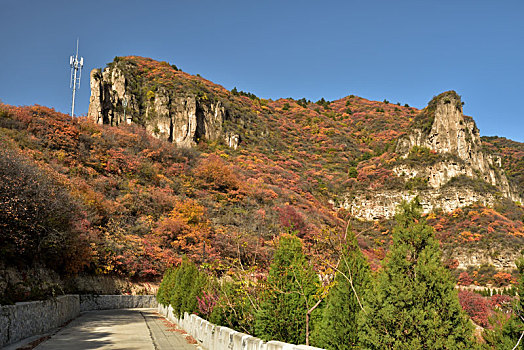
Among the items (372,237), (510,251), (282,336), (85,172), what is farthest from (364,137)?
(282,336)

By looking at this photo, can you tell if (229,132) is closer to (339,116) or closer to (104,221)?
(104,221)

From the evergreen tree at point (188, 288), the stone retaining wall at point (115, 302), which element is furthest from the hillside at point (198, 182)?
the evergreen tree at point (188, 288)

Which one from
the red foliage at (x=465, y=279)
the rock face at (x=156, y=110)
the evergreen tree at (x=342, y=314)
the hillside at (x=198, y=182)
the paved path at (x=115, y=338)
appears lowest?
the red foliage at (x=465, y=279)

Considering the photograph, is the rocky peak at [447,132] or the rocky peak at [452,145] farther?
the rocky peak at [447,132]

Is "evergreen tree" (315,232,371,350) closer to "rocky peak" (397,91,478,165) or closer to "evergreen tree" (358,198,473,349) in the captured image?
"evergreen tree" (358,198,473,349)

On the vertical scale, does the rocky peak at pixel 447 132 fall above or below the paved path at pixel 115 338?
above

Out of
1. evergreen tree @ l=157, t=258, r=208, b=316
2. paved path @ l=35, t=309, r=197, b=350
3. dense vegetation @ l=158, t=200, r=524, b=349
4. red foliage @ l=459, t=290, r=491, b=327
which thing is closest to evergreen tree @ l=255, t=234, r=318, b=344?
dense vegetation @ l=158, t=200, r=524, b=349

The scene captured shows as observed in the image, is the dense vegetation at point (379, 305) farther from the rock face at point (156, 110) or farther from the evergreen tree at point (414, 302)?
the rock face at point (156, 110)

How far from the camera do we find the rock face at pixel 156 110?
198 ft

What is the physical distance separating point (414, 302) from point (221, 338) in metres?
5.69

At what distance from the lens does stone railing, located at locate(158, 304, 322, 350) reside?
21.0 feet

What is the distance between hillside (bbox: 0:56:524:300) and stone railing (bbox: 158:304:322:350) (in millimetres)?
1613

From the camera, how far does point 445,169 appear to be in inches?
2445

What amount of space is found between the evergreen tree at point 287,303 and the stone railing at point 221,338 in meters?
0.41
